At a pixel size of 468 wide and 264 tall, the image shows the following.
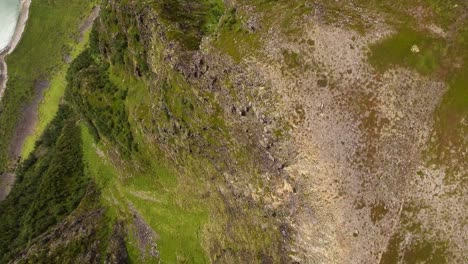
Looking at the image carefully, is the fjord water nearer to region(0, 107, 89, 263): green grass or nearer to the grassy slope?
the grassy slope

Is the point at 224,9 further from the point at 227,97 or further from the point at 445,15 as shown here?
the point at 445,15

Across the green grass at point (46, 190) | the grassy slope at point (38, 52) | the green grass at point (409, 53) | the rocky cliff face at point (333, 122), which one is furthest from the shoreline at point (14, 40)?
the green grass at point (409, 53)

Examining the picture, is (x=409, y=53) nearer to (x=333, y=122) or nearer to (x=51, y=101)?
(x=333, y=122)

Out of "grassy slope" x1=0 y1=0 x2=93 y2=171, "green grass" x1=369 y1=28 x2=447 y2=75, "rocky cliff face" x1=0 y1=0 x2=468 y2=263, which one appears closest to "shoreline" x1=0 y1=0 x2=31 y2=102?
"grassy slope" x1=0 y1=0 x2=93 y2=171

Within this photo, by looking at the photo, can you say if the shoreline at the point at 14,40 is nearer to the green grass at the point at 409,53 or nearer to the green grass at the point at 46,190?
the green grass at the point at 46,190

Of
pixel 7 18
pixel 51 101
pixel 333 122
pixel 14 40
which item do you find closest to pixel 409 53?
pixel 333 122
